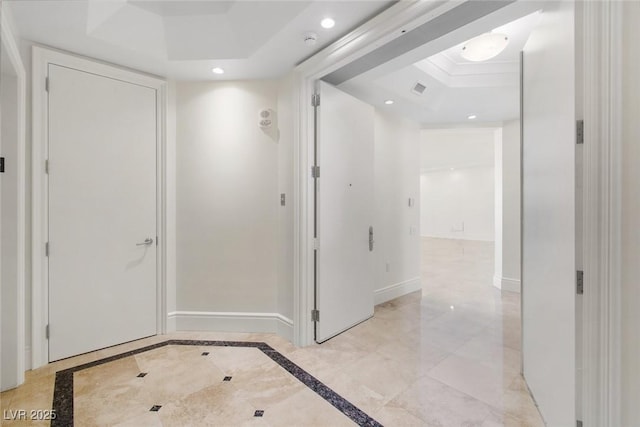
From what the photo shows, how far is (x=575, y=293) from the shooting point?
1.19m

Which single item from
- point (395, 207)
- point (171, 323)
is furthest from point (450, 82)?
point (171, 323)

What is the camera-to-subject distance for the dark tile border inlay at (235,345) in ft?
5.40

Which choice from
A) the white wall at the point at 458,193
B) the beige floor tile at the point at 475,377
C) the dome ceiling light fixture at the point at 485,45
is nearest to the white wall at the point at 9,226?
the beige floor tile at the point at 475,377

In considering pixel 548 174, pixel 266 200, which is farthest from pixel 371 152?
pixel 548 174

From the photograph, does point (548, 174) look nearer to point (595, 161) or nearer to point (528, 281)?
point (595, 161)

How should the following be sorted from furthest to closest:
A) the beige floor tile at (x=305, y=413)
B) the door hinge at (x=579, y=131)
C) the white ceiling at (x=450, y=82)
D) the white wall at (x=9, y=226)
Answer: the white ceiling at (x=450, y=82) → the white wall at (x=9, y=226) → the beige floor tile at (x=305, y=413) → the door hinge at (x=579, y=131)

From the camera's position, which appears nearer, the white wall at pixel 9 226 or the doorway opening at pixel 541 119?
the doorway opening at pixel 541 119

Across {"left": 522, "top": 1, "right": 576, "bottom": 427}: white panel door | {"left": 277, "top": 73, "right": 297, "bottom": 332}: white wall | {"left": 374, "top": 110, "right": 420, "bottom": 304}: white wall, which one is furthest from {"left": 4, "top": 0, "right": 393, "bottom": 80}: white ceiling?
{"left": 374, "top": 110, "right": 420, "bottom": 304}: white wall

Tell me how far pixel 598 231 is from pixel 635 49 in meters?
0.70

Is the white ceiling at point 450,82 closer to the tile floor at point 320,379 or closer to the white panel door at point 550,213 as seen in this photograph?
the white panel door at point 550,213

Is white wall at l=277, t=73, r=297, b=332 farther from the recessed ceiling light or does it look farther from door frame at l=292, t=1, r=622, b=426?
door frame at l=292, t=1, r=622, b=426

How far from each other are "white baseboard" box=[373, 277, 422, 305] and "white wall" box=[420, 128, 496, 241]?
14.8ft

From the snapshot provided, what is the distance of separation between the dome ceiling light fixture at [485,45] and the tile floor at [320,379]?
268 cm

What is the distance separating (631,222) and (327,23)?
6.56 ft
